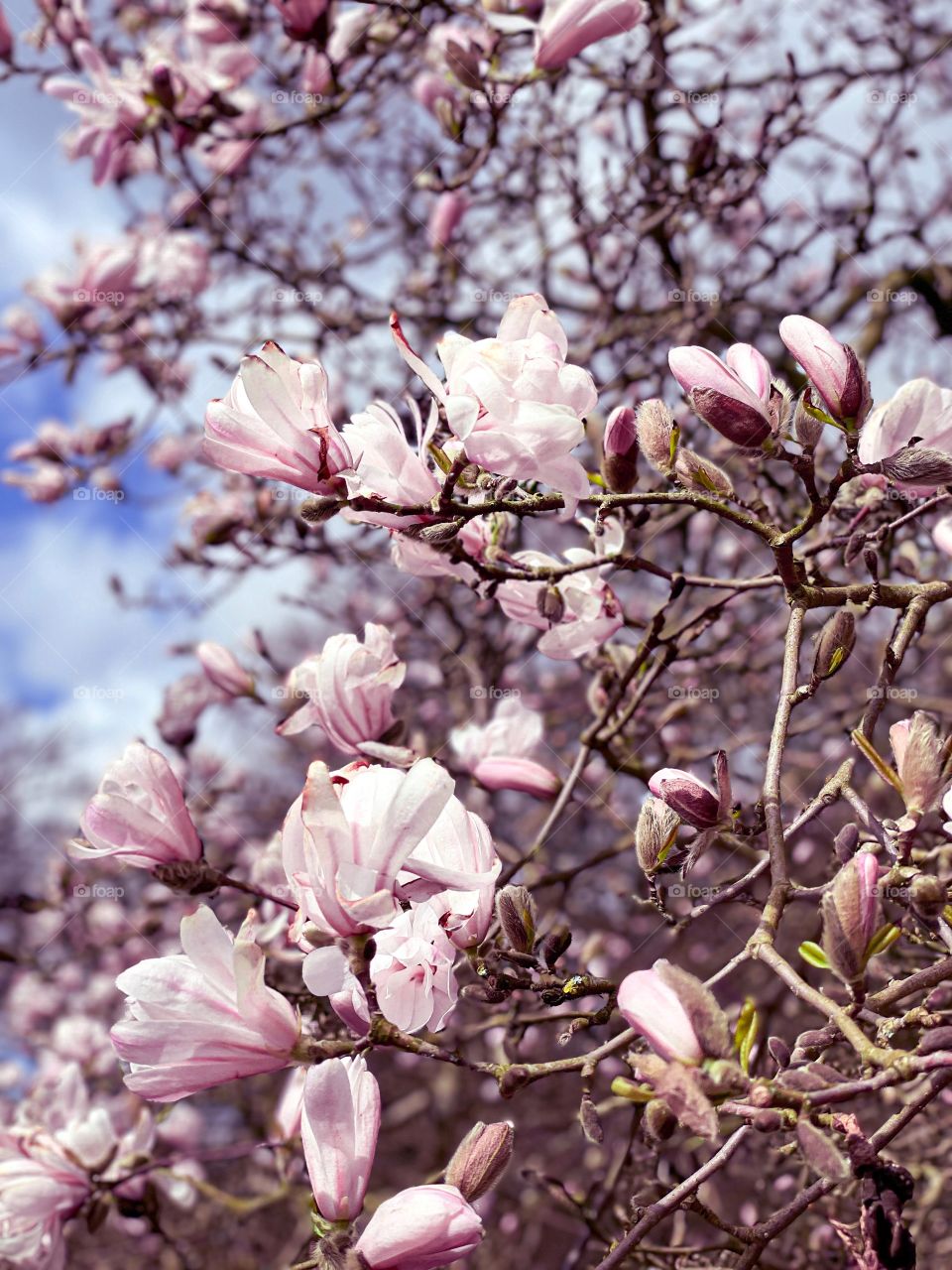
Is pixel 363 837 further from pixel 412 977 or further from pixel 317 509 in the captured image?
pixel 317 509

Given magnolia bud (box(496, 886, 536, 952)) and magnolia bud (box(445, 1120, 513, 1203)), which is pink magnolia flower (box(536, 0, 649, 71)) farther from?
magnolia bud (box(445, 1120, 513, 1203))

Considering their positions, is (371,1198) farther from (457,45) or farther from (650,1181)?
(457,45)

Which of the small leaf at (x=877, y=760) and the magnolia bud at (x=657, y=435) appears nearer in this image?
the small leaf at (x=877, y=760)

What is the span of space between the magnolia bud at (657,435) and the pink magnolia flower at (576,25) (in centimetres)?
89

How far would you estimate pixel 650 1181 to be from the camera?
1119 mm

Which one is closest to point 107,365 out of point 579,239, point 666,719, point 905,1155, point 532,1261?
point 579,239

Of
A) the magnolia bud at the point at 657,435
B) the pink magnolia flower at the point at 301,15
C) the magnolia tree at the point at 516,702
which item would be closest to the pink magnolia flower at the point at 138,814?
the magnolia tree at the point at 516,702

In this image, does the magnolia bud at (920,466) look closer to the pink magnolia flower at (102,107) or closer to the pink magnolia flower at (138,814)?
the pink magnolia flower at (138,814)

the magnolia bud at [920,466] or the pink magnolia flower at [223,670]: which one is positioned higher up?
the magnolia bud at [920,466]

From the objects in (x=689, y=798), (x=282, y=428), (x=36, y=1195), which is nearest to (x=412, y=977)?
(x=689, y=798)

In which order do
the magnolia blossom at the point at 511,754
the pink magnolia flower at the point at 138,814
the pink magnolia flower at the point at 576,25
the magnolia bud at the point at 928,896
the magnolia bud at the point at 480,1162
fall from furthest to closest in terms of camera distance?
the pink magnolia flower at the point at 576,25
the magnolia blossom at the point at 511,754
the pink magnolia flower at the point at 138,814
the magnolia bud at the point at 480,1162
the magnolia bud at the point at 928,896

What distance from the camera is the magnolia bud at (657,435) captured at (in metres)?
0.94

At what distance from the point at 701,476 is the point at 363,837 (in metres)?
0.46

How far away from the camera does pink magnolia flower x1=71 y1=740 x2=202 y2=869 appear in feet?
3.55
